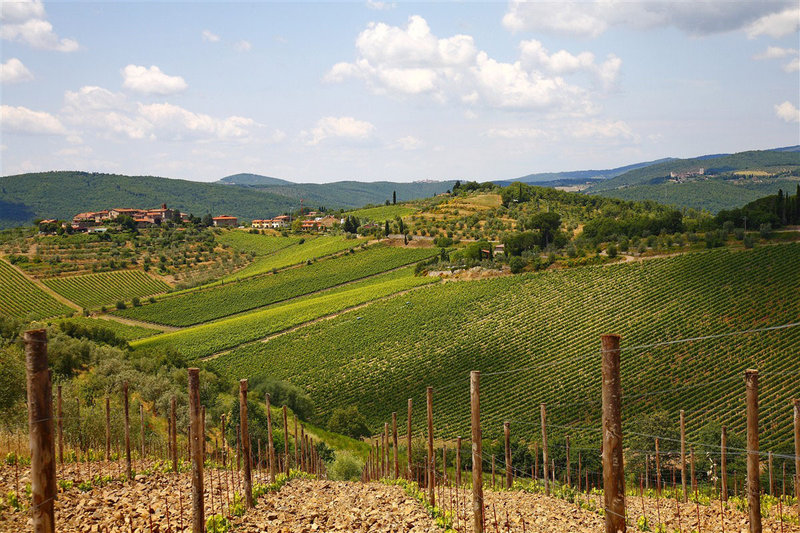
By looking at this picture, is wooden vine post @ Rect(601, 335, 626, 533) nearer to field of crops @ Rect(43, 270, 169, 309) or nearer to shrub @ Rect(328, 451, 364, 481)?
shrub @ Rect(328, 451, 364, 481)

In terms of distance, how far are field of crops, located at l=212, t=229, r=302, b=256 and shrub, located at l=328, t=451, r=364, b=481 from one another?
101665mm

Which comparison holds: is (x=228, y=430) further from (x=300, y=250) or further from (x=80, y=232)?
(x=80, y=232)

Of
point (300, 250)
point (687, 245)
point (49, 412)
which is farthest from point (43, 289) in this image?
point (49, 412)

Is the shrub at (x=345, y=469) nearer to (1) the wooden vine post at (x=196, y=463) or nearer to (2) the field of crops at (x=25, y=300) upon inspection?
(1) the wooden vine post at (x=196, y=463)

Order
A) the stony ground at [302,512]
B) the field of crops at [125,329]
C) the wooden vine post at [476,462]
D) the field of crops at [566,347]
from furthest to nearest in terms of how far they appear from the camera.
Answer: the field of crops at [125,329] < the field of crops at [566,347] < the wooden vine post at [476,462] < the stony ground at [302,512]

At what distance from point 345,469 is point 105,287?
76759mm

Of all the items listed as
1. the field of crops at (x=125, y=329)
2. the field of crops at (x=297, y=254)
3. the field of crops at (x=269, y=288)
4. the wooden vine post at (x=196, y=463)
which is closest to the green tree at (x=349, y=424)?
the wooden vine post at (x=196, y=463)

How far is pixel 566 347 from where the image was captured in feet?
172

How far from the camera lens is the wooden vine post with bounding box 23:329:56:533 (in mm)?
6527

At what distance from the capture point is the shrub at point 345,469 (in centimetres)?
2961

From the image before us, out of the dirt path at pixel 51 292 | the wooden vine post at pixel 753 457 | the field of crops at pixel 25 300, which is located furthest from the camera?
the dirt path at pixel 51 292

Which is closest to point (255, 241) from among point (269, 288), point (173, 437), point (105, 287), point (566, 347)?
point (105, 287)

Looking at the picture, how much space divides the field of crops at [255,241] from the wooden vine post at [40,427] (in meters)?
124

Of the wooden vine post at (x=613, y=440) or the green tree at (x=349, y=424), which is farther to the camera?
the green tree at (x=349, y=424)
